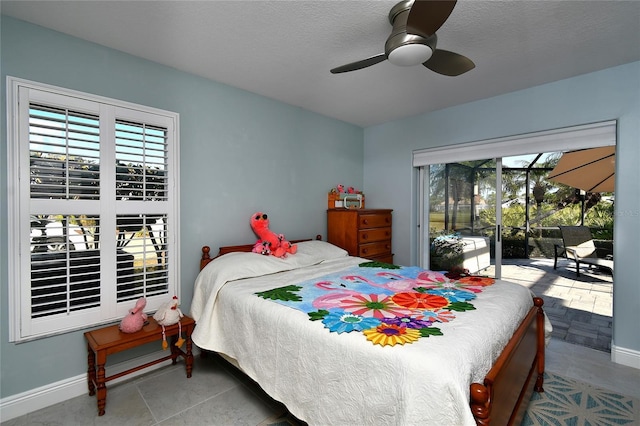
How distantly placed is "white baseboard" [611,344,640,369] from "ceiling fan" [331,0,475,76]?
2.80m

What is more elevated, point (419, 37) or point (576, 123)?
point (419, 37)

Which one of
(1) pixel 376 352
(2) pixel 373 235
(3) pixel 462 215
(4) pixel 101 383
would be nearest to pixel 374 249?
(2) pixel 373 235

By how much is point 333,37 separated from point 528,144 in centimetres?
235

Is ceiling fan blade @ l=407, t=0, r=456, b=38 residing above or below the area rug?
above

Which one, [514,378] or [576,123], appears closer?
[514,378]

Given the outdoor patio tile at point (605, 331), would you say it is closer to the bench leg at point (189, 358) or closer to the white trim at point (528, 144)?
the white trim at point (528, 144)

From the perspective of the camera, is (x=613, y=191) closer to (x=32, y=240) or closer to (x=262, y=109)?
(x=262, y=109)

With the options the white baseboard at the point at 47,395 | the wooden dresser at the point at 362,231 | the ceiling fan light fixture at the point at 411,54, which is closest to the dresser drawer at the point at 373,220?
the wooden dresser at the point at 362,231

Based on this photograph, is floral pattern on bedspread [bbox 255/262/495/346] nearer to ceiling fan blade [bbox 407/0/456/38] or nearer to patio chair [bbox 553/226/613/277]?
ceiling fan blade [bbox 407/0/456/38]

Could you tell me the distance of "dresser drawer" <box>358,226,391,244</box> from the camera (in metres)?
3.71

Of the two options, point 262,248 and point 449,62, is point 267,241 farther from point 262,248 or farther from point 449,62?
point 449,62

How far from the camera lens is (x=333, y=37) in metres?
2.14

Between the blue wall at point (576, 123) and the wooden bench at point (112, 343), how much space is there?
288cm

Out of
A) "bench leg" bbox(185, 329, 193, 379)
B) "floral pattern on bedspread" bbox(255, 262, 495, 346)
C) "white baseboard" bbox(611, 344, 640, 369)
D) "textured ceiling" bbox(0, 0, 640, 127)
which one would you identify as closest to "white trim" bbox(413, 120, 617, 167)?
"textured ceiling" bbox(0, 0, 640, 127)
